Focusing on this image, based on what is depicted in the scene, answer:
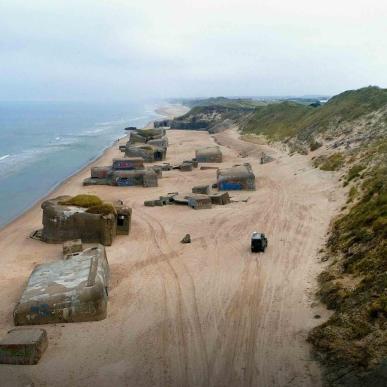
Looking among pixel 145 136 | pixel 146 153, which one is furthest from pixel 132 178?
pixel 145 136

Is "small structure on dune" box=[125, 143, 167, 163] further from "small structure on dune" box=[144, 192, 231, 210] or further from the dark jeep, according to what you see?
the dark jeep

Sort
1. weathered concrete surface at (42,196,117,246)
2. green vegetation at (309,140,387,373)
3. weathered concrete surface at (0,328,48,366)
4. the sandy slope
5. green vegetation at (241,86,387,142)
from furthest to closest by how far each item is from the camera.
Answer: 1. green vegetation at (241,86,387,142)
2. weathered concrete surface at (42,196,117,246)
3. weathered concrete surface at (0,328,48,366)
4. the sandy slope
5. green vegetation at (309,140,387,373)

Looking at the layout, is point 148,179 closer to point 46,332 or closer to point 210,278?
point 210,278

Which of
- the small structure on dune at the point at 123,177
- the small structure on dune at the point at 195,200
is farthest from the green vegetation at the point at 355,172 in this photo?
the small structure on dune at the point at 123,177

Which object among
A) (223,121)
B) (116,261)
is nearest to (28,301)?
(116,261)

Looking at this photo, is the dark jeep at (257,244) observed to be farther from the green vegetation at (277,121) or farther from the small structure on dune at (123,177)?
the green vegetation at (277,121)

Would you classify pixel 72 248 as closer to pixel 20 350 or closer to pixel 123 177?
pixel 20 350

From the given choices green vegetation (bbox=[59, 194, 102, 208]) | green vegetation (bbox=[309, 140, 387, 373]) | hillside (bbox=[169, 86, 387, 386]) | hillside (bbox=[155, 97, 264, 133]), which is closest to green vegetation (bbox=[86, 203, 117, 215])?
green vegetation (bbox=[59, 194, 102, 208])
